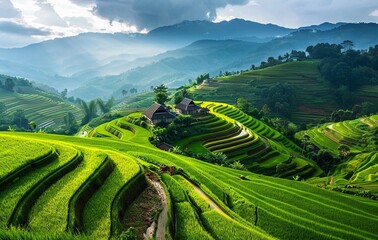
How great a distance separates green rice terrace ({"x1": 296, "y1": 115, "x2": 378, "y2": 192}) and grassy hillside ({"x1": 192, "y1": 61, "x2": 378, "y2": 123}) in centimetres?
2381

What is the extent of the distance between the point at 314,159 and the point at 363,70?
85.9 meters

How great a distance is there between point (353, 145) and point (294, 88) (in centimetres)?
4945

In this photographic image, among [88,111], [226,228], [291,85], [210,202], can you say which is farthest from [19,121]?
[226,228]

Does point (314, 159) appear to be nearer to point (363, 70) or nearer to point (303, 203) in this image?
point (303, 203)

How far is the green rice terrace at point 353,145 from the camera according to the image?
39412mm

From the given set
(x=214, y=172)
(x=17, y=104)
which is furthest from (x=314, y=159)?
(x=17, y=104)

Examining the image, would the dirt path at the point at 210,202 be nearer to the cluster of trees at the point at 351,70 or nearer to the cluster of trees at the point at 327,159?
the cluster of trees at the point at 327,159

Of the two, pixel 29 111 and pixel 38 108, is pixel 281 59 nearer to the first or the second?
pixel 38 108

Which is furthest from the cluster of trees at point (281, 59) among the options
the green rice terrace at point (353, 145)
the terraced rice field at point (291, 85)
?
the green rice terrace at point (353, 145)

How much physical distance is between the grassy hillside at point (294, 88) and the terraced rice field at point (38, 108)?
177 ft

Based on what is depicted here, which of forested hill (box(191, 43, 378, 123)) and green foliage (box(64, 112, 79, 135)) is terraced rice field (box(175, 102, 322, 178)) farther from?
green foliage (box(64, 112, 79, 135))

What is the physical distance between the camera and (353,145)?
198 ft

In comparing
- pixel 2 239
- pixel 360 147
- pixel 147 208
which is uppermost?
pixel 2 239

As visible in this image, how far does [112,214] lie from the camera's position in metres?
13.4
